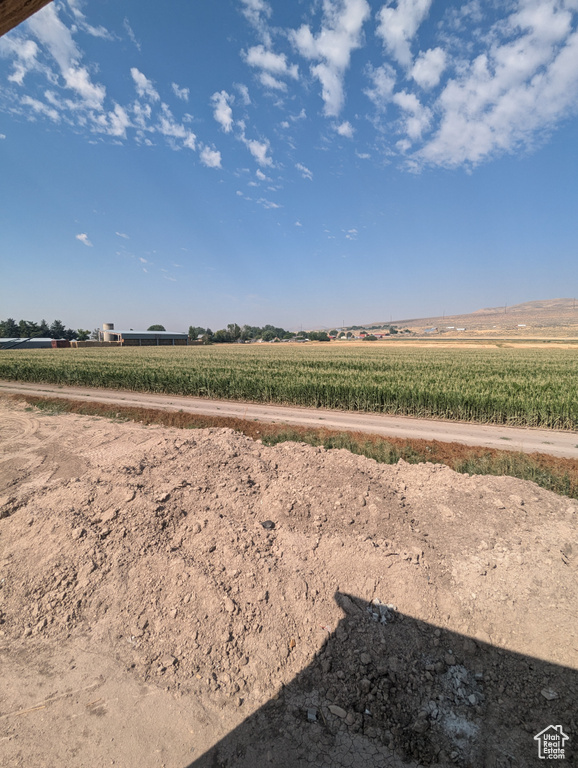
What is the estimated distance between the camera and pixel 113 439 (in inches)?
387

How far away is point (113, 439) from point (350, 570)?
8057 millimetres

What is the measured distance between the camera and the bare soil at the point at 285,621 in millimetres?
2846

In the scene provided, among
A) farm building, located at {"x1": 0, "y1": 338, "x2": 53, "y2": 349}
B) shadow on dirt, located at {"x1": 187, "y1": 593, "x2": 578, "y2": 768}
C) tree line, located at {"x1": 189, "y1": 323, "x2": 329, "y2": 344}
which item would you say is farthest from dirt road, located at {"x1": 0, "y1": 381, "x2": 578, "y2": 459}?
tree line, located at {"x1": 189, "y1": 323, "x2": 329, "y2": 344}

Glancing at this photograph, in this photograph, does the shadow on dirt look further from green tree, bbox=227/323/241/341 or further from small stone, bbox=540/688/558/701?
green tree, bbox=227/323/241/341

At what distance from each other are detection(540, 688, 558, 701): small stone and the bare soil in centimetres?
2

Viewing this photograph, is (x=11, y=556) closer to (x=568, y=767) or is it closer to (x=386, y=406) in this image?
(x=568, y=767)

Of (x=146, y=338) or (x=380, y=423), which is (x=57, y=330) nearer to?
(x=146, y=338)

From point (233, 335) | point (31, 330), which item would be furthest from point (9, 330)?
point (233, 335)

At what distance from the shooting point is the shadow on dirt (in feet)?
8.93

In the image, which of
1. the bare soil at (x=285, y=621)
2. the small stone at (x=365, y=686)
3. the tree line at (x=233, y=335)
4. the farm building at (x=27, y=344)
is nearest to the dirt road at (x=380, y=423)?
the bare soil at (x=285, y=621)

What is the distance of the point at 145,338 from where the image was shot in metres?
104

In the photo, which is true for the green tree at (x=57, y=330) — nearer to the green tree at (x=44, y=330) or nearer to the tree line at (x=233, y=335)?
the green tree at (x=44, y=330)

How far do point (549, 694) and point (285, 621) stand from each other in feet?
8.43

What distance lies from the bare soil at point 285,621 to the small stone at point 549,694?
2cm
